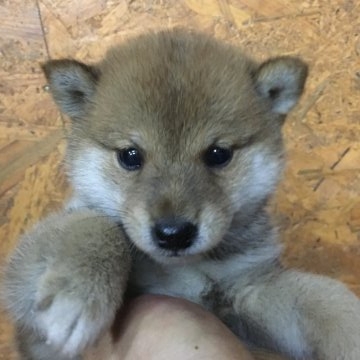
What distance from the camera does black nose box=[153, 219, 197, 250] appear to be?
61.4 inches

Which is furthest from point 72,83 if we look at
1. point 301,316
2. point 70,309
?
point 301,316

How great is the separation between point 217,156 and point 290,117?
1.02 m

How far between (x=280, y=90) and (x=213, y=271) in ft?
1.70

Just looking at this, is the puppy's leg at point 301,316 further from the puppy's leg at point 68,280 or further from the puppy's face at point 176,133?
the puppy's leg at point 68,280

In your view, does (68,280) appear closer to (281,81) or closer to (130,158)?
(130,158)

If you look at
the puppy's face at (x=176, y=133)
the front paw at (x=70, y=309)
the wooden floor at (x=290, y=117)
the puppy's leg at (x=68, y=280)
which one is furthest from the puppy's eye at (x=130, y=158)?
the wooden floor at (x=290, y=117)

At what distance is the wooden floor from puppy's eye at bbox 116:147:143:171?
0.95 metres

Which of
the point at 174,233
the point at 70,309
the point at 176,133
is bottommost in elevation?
the point at 70,309

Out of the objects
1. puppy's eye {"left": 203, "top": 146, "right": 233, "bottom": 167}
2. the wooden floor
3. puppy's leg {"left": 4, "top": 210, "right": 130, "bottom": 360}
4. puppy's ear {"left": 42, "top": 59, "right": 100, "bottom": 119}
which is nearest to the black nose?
puppy's leg {"left": 4, "top": 210, "right": 130, "bottom": 360}

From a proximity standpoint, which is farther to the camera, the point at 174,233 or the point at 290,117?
the point at 290,117

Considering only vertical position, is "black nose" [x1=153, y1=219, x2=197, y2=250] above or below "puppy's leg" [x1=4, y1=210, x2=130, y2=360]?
above

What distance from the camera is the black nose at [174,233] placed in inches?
61.4

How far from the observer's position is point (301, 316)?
1.72 m

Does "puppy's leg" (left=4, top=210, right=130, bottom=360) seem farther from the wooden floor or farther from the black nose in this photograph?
the wooden floor
